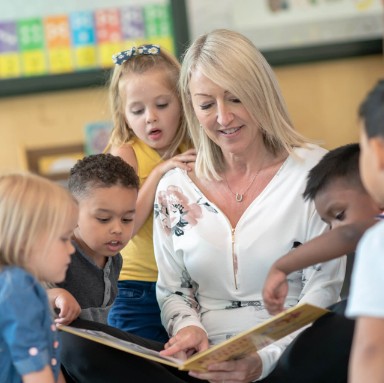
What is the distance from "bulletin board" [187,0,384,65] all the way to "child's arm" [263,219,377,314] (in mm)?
2708

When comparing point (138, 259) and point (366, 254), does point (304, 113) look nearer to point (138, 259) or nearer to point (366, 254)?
point (138, 259)

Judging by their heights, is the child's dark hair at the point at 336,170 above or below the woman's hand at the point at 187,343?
above

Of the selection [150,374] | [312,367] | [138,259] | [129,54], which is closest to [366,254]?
[312,367]

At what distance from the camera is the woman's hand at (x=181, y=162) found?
215 centimetres

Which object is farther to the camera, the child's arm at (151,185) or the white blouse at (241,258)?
the child's arm at (151,185)

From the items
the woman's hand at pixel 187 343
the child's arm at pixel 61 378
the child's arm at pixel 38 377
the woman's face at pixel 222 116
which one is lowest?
the child's arm at pixel 61 378

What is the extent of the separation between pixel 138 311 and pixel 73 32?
2299 millimetres

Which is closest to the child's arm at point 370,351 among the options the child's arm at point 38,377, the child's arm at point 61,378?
the child's arm at point 38,377

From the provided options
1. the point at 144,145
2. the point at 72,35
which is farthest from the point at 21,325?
the point at 72,35

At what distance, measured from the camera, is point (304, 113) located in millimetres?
4402

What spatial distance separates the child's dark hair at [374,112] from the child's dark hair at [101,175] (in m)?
0.82

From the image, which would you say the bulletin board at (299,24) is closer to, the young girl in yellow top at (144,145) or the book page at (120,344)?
the young girl in yellow top at (144,145)

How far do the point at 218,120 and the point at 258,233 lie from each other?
281mm

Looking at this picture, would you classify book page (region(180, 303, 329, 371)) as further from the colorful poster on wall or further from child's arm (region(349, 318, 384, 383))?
the colorful poster on wall
